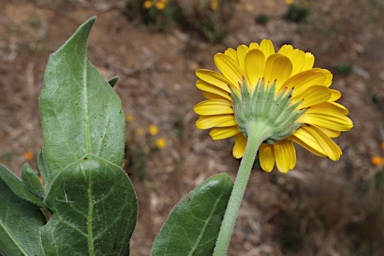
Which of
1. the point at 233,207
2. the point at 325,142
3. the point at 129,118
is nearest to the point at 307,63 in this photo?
the point at 325,142

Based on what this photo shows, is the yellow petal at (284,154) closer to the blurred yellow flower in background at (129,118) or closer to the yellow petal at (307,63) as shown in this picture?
the yellow petal at (307,63)

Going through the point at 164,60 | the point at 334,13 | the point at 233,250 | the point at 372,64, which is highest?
the point at 334,13

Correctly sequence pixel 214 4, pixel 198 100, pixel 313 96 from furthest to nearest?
pixel 214 4 < pixel 198 100 < pixel 313 96

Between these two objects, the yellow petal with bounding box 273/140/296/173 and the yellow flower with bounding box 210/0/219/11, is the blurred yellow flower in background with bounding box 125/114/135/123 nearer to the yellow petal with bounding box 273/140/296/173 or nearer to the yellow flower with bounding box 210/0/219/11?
the yellow flower with bounding box 210/0/219/11

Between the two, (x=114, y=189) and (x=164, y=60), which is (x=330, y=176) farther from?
(x=114, y=189)

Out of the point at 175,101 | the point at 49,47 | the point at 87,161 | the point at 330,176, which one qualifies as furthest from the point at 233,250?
the point at 87,161

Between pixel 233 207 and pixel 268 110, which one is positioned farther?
pixel 268 110

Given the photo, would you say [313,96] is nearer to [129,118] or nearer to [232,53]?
[232,53]

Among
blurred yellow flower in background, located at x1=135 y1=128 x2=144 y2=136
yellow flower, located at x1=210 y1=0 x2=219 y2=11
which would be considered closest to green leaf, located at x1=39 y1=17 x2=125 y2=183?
blurred yellow flower in background, located at x1=135 y1=128 x2=144 y2=136
